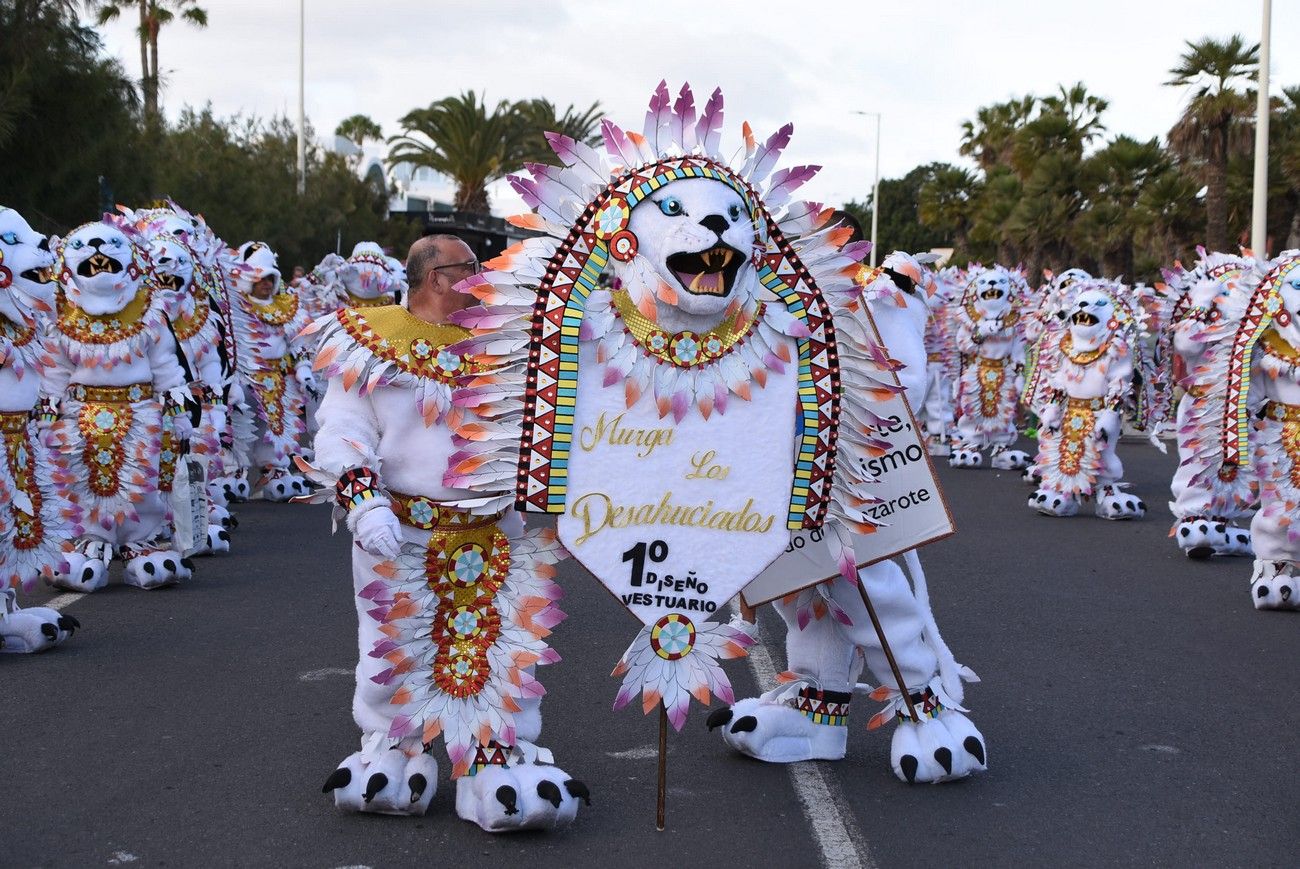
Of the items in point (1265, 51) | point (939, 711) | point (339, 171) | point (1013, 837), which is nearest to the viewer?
point (1013, 837)

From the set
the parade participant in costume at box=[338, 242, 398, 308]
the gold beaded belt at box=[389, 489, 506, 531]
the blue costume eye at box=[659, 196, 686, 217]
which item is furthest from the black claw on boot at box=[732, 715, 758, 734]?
the parade participant in costume at box=[338, 242, 398, 308]

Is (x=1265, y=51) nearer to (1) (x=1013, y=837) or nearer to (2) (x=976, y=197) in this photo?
(1) (x=1013, y=837)

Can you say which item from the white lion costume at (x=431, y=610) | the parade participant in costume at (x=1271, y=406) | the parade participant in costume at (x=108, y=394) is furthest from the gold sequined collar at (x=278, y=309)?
the white lion costume at (x=431, y=610)

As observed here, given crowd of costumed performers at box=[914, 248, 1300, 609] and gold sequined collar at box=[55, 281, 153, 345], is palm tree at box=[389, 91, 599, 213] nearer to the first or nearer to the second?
crowd of costumed performers at box=[914, 248, 1300, 609]

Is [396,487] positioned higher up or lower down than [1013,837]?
higher up

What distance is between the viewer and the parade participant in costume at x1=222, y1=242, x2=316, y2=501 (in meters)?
13.8

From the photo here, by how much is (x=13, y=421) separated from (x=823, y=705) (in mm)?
4190

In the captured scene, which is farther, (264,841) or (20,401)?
(20,401)

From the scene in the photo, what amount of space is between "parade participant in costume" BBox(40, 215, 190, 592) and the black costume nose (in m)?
5.45

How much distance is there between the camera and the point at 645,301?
4.74 meters

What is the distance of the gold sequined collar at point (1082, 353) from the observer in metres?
13.2

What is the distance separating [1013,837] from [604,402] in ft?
6.26

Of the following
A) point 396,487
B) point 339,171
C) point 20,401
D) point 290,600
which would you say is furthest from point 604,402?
point 339,171

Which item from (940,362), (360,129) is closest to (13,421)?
(940,362)
